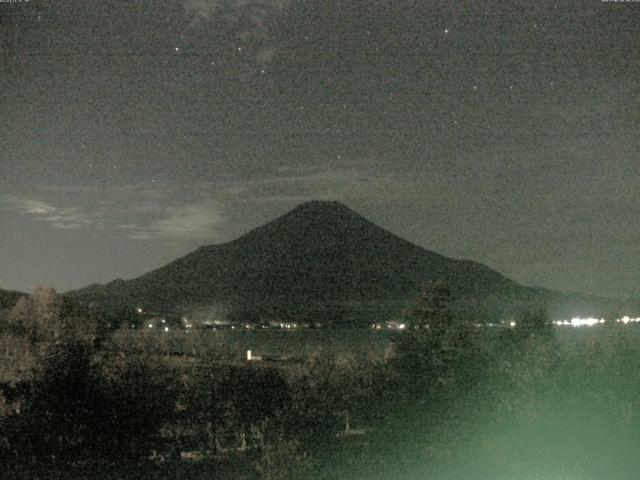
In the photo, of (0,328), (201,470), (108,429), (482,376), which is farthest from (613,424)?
(0,328)

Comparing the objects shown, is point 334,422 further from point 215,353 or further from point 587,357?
point 587,357

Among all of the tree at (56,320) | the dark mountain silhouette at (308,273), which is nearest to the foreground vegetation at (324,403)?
the tree at (56,320)

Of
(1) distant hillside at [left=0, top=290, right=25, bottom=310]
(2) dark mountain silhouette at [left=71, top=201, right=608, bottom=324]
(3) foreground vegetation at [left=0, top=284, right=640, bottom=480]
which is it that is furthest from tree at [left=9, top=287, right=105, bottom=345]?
(2) dark mountain silhouette at [left=71, top=201, right=608, bottom=324]

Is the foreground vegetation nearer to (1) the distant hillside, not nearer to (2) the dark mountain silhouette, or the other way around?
(1) the distant hillside

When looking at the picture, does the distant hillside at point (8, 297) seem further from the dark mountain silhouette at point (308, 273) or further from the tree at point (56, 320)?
the dark mountain silhouette at point (308, 273)

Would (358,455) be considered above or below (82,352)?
below
